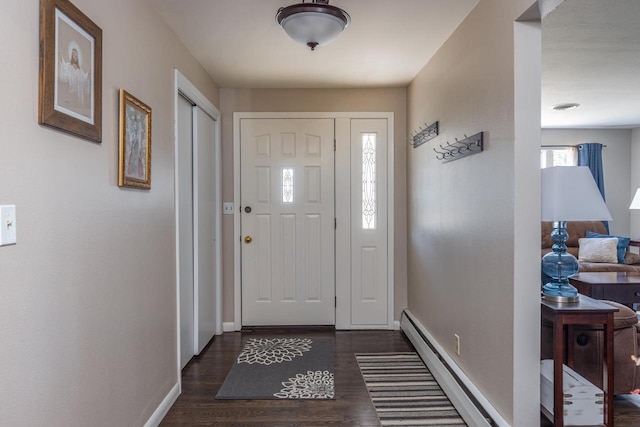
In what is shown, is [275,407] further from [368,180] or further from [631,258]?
[631,258]

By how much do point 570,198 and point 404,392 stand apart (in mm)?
1586

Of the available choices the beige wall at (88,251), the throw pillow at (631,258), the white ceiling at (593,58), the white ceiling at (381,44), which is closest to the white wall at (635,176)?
the white ceiling at (593,58)

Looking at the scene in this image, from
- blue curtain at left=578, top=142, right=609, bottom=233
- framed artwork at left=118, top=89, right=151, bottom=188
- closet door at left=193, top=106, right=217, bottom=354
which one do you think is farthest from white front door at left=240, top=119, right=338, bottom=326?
blue curtain at left=578, top=142, right=609, bottom=233

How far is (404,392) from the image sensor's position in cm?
267

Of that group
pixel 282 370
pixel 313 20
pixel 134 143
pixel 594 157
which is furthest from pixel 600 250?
pixel 134 143

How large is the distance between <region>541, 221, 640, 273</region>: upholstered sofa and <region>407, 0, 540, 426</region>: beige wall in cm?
288

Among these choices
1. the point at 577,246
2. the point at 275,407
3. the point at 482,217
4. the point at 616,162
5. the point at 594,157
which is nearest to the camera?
the point at 482,217

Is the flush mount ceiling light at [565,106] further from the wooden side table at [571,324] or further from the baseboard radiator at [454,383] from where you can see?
the wooden side table at [571,324]

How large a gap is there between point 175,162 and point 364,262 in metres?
2.09

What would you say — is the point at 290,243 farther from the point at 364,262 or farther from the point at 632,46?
the point at 632,46

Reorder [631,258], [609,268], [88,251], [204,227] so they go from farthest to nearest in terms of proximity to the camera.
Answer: [631,258]
[609,268]
[204,227]
[88,251]

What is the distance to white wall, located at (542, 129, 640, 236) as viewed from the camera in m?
6.24

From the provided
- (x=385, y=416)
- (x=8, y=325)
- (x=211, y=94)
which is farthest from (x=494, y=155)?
(x=211, y=94)

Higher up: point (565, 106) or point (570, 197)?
point (565, 106)
